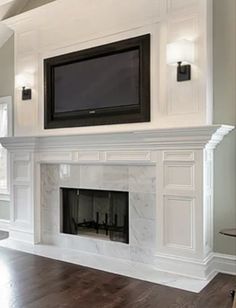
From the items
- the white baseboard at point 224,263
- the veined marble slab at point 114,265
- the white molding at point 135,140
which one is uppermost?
the white molding at point 135,140

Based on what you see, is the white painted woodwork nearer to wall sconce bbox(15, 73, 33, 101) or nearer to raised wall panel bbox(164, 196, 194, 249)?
wall sconce bbox(15, 73, 33, 101)

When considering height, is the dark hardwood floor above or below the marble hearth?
below

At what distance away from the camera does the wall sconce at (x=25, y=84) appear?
4.46m

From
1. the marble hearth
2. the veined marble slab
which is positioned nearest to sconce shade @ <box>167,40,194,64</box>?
the marble hearth

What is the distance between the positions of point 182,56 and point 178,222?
162 centimetres

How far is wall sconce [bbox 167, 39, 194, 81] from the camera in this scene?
10.4ft

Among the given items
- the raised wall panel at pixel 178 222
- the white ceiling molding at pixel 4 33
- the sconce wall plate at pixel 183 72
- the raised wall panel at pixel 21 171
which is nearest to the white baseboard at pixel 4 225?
the raised wall panel at pixel 21 171

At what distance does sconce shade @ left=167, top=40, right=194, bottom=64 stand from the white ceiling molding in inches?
117

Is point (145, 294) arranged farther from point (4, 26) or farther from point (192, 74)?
point (4, 26)

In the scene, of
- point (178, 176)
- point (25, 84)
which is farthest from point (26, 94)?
point (178, 176)

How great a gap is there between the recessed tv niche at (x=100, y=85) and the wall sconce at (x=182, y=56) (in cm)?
34

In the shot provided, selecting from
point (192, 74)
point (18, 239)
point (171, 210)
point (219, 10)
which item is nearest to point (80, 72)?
point (192, 74)

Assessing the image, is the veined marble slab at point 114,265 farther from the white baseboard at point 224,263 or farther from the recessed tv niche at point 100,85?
the recessed tv niche at point 100,85

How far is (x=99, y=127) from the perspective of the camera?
3.86m
